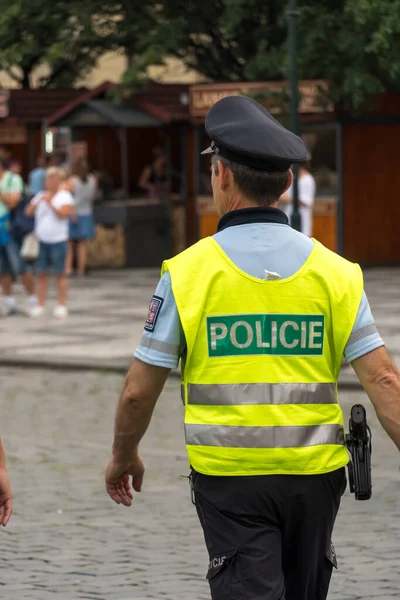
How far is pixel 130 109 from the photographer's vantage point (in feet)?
89.8

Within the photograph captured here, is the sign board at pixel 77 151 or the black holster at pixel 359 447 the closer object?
the black holster at pixel 359 447

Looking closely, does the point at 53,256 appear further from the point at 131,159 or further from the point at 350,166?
the point at 131,159

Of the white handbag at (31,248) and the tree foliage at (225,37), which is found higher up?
the tree foliage at (225,37)

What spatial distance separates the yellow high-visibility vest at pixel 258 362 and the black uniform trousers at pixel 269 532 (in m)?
0.04

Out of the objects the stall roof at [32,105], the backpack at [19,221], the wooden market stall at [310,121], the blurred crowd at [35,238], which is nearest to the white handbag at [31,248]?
the blurred crowd at [35,238]

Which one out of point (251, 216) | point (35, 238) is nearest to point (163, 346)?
point (251, 216)

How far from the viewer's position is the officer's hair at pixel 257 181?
393cm

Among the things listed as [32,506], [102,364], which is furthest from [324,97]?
[32,506]

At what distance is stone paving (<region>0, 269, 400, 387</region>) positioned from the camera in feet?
48.6

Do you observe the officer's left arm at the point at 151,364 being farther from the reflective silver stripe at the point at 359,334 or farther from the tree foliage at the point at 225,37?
the tree foliage at the point at 225,37

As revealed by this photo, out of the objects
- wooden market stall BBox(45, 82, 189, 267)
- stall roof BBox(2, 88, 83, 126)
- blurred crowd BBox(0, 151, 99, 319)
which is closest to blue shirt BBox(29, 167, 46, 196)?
wooden market stall BBox(45, 82, 189, 267)

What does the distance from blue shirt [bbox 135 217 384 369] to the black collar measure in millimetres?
10

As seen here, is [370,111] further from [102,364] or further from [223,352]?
[223,352]

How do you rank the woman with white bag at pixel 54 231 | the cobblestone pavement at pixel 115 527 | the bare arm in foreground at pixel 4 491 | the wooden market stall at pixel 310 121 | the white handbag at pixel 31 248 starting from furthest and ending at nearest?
the wooden market stall at pixel 310 121
the white handbag at pixel 31 248
the woman with white bag at pixel 54 231
the cobblestone pavement at pixel 115 527
the bare arm in foreground at pixel 4 491
